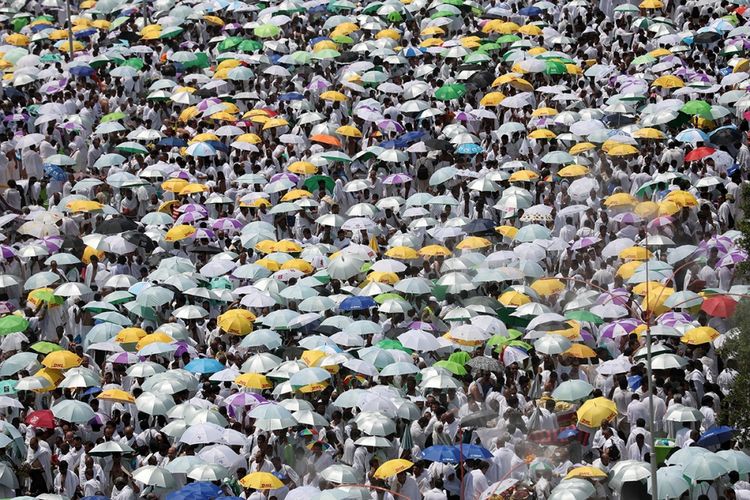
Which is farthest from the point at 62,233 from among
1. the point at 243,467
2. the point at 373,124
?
the point at 243,467

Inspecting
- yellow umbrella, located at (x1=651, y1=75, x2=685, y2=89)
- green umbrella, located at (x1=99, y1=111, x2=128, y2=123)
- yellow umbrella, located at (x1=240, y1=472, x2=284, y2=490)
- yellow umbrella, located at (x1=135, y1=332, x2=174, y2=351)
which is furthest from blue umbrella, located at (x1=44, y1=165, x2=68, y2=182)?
yellow umbrella, located at (x1=240, y1=472, x2=284, y2=490)

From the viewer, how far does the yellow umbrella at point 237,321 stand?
26359 mm

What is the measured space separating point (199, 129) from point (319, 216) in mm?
3754

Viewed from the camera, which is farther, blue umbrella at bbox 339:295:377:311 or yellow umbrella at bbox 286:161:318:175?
yellow umbrella at bbox 286:161:318:175

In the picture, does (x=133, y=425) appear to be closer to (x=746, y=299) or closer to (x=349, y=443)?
(x=349, y=443)

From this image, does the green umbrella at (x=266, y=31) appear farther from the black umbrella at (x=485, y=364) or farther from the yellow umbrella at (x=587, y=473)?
the yellow umbrella at (x=587, y=473)

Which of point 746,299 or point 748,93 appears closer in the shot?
point 746,299

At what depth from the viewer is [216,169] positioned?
107 feet

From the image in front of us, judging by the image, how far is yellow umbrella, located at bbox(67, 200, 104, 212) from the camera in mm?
30344

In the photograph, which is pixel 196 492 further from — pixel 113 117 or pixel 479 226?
pixel 113 117

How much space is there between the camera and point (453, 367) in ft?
80.8

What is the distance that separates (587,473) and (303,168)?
1149 centimetres

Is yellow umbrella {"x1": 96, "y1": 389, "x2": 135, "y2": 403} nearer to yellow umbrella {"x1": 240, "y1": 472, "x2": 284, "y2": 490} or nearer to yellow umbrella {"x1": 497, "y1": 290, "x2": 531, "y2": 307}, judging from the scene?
yellow umbrella {"x1": 240, "y1": 472, "x2": 284, "y2": 490}

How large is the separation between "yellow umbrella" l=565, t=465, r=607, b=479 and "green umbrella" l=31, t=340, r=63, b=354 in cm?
819
